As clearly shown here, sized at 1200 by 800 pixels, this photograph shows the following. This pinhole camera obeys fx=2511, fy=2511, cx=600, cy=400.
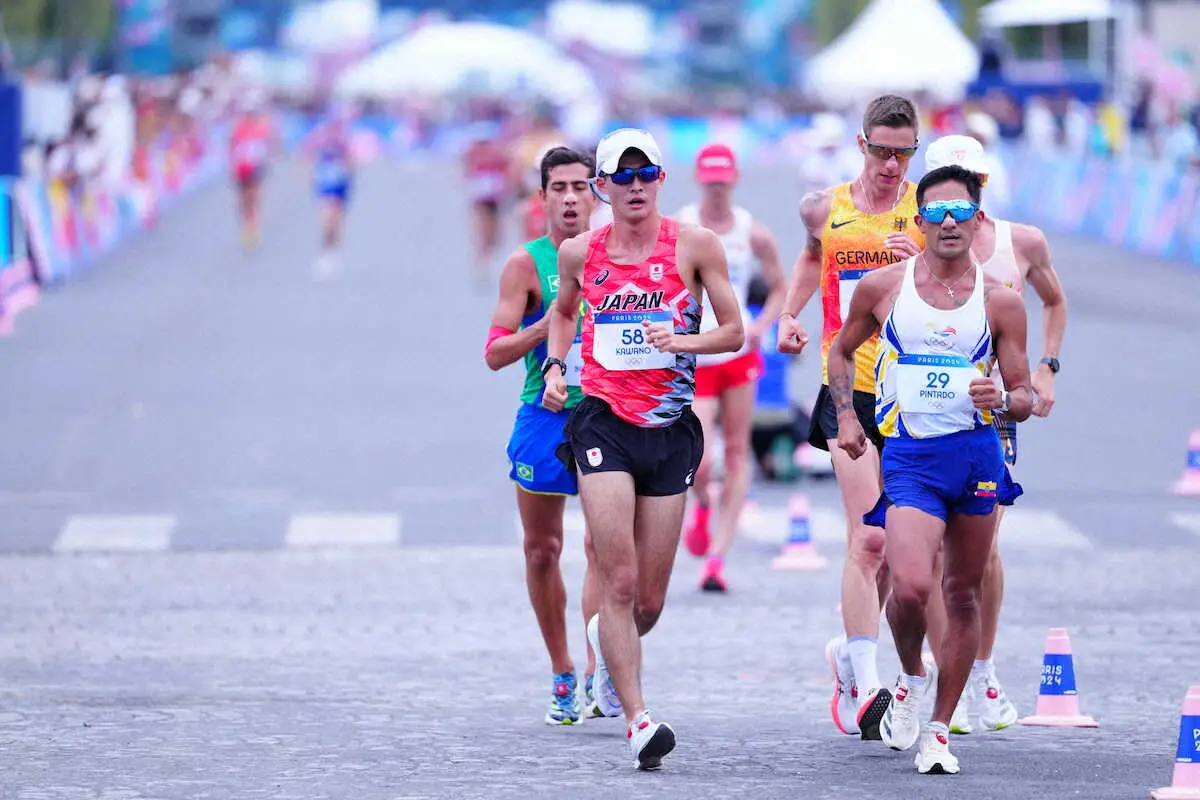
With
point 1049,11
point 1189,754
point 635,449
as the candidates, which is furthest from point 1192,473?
point 1049,11

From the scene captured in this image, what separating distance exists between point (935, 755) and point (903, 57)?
1742 inches

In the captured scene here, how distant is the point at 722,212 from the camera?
1279 centimetres

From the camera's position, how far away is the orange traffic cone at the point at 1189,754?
289 inches

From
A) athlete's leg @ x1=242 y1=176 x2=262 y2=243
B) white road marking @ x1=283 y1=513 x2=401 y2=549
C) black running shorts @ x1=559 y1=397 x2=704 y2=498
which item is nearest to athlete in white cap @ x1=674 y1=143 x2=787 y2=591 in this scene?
white road marking @ x1=283 y1=513 x2=401 y2=549

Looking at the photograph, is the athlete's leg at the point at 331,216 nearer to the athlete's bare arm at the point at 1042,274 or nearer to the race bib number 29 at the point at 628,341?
the athlete's bare arm at the point at 1042,274

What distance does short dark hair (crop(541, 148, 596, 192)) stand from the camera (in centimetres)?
920

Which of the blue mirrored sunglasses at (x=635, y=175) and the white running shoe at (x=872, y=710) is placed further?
the white running shoe at (x=872, y=710)

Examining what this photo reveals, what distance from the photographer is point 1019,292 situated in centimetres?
856

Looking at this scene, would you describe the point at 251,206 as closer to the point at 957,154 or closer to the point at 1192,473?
the point at 1192,473

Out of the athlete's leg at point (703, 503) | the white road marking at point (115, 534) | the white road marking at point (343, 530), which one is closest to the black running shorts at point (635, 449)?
the athlete's leg at point (703, 503)

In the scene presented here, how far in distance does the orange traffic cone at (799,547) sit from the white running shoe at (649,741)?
17.4ft

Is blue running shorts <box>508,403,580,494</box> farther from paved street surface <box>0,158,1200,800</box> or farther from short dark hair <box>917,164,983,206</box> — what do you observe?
short dark hair <box>917,164,983,206</box>

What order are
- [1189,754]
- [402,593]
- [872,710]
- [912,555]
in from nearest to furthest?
[1189,754], [912,555], [872,710], [402,593]

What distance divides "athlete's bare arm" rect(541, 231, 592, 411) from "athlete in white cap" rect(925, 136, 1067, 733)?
125cm
